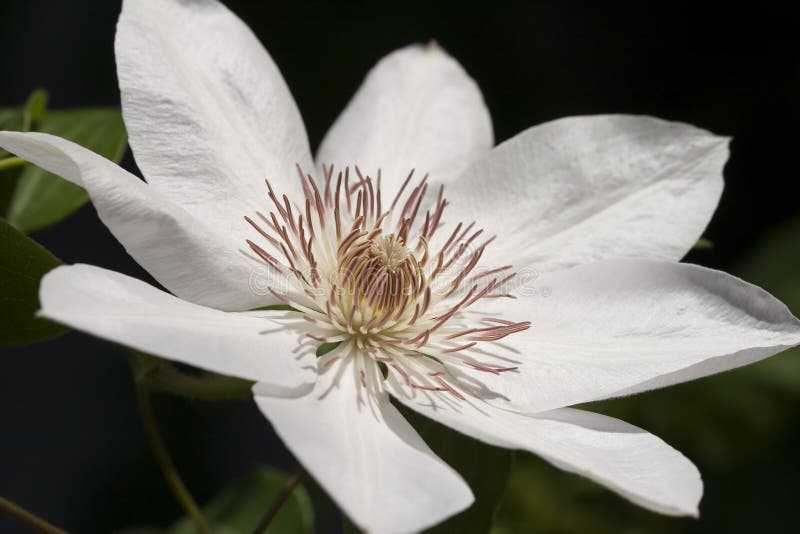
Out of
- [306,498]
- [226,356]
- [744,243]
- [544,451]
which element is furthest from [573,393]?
[744,243]

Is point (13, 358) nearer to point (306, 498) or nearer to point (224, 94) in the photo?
point (306, 498)

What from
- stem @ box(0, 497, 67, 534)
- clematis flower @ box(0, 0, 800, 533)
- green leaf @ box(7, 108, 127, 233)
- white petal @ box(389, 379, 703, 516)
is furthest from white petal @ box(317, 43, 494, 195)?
stem @ box(0, 497, 67, 534)

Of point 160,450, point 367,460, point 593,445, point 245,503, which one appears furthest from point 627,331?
point 245,503

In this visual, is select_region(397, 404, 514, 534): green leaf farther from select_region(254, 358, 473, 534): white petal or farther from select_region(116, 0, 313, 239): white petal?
select_region(116, 0, 313, 239): white petal

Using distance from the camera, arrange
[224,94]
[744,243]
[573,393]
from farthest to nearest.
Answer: [744,243] → [224,94] → [573,393]

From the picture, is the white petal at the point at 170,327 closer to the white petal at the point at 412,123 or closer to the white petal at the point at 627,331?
the white petal at the point at 627,331

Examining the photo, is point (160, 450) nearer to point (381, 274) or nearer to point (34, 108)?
point (381, 274)

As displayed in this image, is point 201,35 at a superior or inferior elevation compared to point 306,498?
superior
